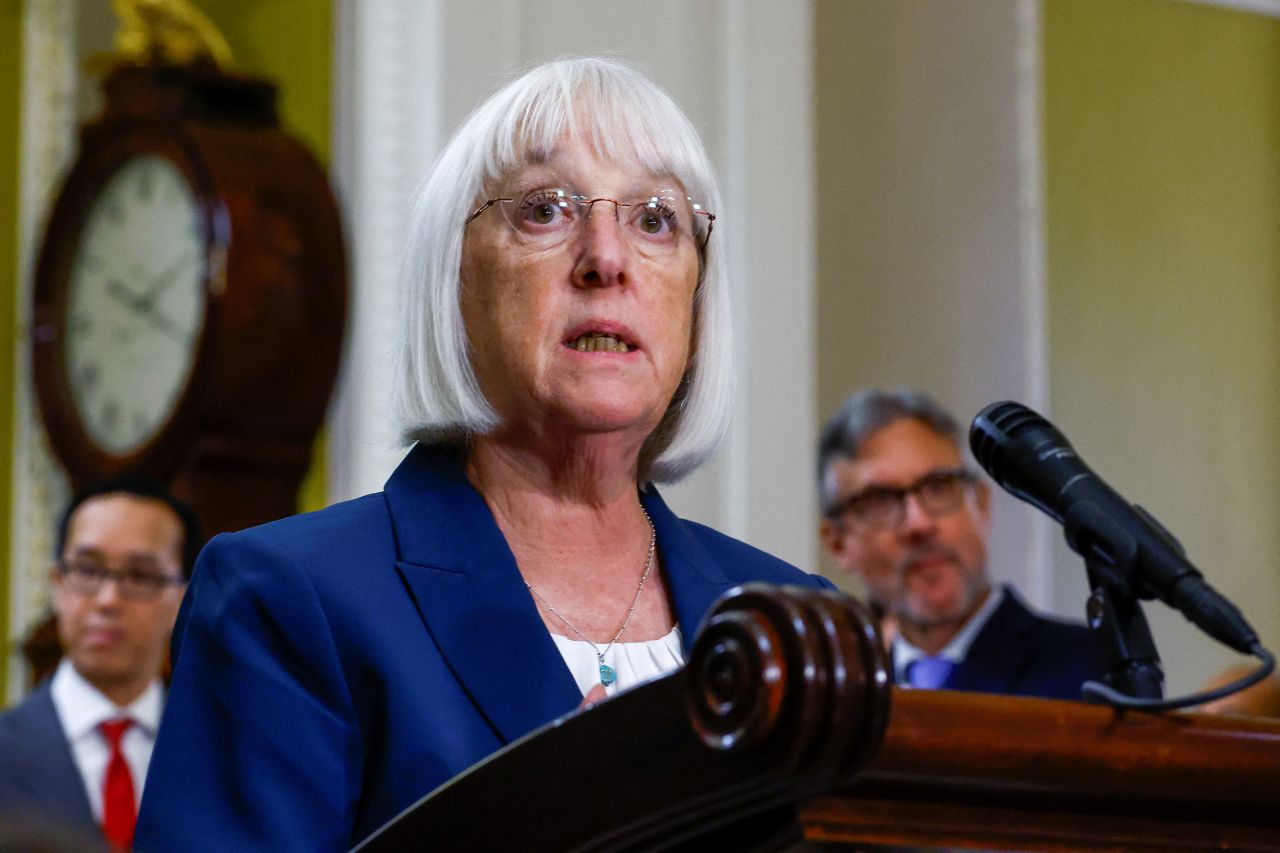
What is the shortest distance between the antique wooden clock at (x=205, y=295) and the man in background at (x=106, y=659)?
0.61 feet

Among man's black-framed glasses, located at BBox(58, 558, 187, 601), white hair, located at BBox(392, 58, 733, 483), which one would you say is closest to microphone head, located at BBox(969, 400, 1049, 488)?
white hair, located at BBox(392, 58, 733, 483)

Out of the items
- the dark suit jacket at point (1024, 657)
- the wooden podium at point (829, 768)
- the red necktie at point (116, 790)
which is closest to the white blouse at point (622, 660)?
the wooden podium at point (829, 768)

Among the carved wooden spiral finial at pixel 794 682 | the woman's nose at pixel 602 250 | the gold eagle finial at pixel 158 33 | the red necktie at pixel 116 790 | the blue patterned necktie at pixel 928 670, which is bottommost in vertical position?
the red necktie at pixel 116 790

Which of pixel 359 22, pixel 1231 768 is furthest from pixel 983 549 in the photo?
pixel 1231 768

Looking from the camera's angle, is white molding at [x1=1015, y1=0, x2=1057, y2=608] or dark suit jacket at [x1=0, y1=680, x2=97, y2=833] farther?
white molding at [x1=1015, y1=0, x2=1057, y2=608]

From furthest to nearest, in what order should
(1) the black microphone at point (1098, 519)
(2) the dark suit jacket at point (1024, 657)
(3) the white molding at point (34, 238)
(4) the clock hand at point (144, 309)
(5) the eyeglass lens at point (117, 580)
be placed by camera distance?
(3) the white molding at point (34, 238)
(4) the clock hand at point (144, 309)
(5) the eyeglass lens at point (117, 580)
(2) the dark suit jacket at point (1024, 657)
(1) the black microphone at point (1098, 519)

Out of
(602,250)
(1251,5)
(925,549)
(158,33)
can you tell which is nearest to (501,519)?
(602,250)

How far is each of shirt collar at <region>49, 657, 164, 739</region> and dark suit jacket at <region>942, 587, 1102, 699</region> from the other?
1864 mm

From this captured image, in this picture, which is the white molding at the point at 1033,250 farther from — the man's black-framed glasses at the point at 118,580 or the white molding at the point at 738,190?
the man's black-framed glasses at the point at 118,580

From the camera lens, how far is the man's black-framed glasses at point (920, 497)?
4.42 metres

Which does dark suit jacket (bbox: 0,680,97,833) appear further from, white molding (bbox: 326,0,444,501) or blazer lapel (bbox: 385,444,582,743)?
blazer lapel (bbox: 385,444,582,743)

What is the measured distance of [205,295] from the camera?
187 inches

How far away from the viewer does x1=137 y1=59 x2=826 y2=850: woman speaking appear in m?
1.46

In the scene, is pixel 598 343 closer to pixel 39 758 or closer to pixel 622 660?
pixel 622 660
